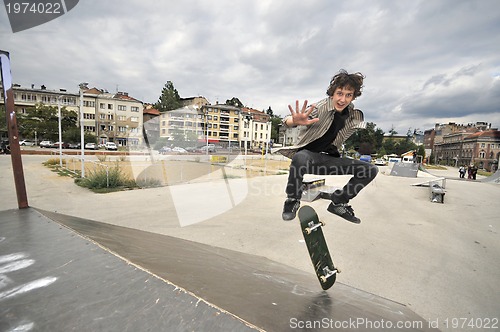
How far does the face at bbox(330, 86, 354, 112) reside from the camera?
8.23 feet

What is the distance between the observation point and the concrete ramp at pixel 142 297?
1473 mm

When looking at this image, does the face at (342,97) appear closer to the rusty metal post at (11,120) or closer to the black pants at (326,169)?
the black pants at (326,169)

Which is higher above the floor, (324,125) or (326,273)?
(324,125)

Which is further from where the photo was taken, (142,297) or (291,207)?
(291,207)

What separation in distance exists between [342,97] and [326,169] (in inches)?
32.0

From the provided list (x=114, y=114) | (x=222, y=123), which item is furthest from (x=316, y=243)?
(x=222, y=123)

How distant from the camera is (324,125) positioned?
8.41 feet

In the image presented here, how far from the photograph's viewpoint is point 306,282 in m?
3.36

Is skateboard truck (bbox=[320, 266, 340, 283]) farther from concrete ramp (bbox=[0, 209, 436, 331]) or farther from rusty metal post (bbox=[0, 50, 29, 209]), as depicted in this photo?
rusty metal post (bbox=[0, 50, 29, 209])

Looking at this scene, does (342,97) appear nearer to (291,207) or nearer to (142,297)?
(291,207)

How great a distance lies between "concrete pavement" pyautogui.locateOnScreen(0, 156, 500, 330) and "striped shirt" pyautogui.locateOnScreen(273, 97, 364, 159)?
3217 millimetres

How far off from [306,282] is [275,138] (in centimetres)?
8773

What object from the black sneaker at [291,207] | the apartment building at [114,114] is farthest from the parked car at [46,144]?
the black sneaker at [291,207]

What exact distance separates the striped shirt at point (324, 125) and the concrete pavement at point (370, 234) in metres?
3.22
